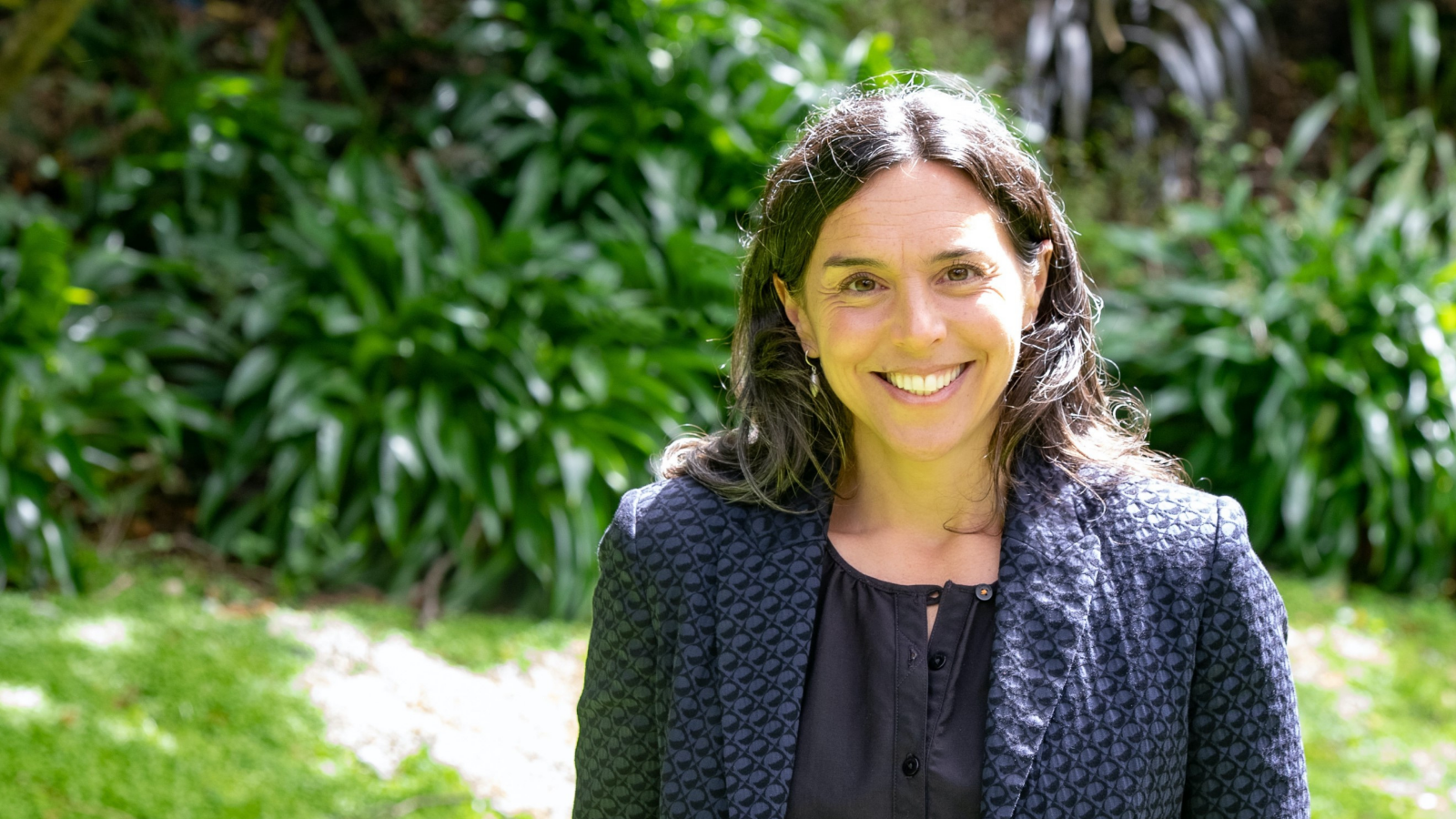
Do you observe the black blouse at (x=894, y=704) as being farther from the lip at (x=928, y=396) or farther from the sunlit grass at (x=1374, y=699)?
the sunlit grass at (x=1374, y=699)

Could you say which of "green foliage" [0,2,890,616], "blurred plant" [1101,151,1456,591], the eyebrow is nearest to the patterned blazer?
the eyebrow

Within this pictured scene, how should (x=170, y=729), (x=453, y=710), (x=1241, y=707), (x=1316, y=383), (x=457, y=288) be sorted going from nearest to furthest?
(x=1241, y=707) < (x=170, y=729) < (x=453, y=710) < (x=457, y=288) < (x=1316, y=383)

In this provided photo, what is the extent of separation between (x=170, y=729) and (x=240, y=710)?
0.17m

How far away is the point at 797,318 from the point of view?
1.76m

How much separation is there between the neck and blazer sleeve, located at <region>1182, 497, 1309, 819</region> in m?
0.31

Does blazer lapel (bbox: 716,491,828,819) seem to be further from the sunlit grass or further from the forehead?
the sunlit grass

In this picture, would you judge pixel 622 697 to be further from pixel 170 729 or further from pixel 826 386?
pixel 170 729

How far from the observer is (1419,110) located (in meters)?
6.78

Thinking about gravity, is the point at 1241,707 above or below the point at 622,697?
above

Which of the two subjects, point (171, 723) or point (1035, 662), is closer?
point (1035, 662)

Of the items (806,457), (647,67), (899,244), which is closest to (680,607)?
(806,457)

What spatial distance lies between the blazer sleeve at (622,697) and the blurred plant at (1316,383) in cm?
378

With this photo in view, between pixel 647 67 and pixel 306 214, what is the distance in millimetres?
1542

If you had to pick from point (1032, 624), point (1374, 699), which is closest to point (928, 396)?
point (1032, 624)
